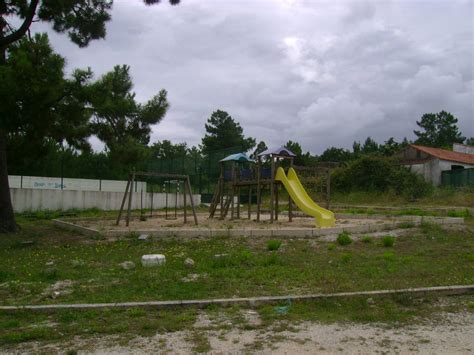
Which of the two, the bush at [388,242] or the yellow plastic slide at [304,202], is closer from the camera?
the bush at [388,242]

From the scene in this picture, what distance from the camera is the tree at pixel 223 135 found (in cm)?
6400

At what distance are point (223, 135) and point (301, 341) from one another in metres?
61.0

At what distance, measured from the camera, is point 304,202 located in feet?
53.4

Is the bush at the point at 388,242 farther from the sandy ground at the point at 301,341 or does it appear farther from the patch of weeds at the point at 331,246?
the sandy ground at the point at 301,341

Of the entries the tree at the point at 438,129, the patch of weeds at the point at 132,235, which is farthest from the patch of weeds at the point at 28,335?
the tree at the point at 438,129

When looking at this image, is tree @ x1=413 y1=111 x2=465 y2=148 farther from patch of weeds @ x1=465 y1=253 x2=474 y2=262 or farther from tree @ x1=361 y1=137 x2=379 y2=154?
patch of weeds @ x1=465 y1=253 x2=474 y2=262

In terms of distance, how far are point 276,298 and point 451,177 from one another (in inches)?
1457

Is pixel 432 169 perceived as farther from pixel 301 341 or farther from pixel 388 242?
pixel 301 341

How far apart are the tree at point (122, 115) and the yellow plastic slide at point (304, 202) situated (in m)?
4.97

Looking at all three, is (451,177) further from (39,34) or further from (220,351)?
(220,351)

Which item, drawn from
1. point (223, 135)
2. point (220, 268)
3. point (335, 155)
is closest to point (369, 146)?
point (335, 155)

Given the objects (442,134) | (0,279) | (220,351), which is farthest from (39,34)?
(442,134)

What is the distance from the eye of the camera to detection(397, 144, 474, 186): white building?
4094 centimetres

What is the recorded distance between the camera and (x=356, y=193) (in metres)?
34.1
